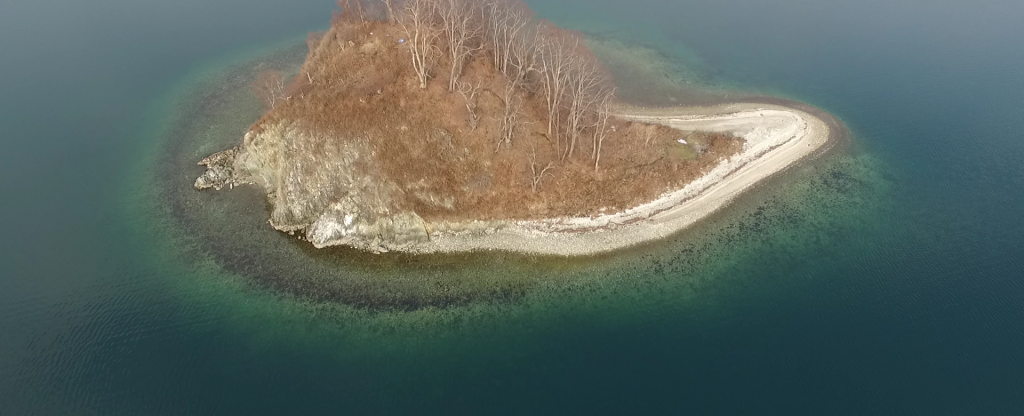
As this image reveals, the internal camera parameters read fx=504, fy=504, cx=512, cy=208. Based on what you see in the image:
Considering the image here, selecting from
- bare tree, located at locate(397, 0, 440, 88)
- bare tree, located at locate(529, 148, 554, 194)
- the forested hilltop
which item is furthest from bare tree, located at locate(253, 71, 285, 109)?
bare tree, located at locate(529, 148, 554, 194)

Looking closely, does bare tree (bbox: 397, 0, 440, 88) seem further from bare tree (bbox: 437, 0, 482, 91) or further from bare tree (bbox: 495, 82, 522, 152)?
bare tree (bbox: 495, 82, 522, 152)

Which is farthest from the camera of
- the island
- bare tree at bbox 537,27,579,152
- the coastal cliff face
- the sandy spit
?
bare tree at bbox 537,27,579,152

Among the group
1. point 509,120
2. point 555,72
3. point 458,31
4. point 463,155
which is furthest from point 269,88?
point 555,72

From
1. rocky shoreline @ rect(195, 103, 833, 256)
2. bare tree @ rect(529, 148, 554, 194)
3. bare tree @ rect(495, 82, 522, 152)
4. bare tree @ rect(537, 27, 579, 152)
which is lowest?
rocky shoreline @ rect(195, 103, 833, 256)

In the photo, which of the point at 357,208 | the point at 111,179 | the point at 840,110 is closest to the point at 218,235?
the point at 357,208

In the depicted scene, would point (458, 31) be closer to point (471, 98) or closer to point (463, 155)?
point (471, 98)

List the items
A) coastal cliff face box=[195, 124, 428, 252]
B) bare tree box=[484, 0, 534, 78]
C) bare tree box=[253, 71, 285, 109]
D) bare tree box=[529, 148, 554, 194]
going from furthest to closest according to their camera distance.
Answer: bare tree box=[253, 71, 285, 109] → bare tree box=[484, 0, 534, 78] → bare tree box=[529, 148, 554, 194] → coastal cliff face box=[195, 124, 428, 252]

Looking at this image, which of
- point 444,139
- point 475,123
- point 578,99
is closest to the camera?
point 444,139
